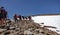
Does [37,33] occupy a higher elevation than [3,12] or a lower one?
lower

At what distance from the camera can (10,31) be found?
7332mm

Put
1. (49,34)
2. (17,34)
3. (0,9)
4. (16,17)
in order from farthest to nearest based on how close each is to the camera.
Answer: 1. (16,17)
2. (0,9)
3. (49,34)
4. (17,34)

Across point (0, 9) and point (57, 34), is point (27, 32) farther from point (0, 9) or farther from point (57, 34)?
point (0, 9)

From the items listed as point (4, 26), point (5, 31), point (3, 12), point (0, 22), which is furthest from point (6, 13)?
point (5, 31)

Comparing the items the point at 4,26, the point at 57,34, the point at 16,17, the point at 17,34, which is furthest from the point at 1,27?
the point at 16,17

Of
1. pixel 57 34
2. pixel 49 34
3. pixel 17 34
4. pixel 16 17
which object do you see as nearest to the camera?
pixel 17 34

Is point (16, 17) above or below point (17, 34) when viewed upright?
above

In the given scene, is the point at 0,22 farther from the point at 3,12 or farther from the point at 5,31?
the point at 5,31

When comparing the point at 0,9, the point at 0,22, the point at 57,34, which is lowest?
the point at 57,34

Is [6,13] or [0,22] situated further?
[6,13]

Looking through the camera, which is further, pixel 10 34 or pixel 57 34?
pixel 57 34

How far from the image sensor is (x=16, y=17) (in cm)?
1104

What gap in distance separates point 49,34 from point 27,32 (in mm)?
1102

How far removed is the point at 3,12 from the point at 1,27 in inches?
65.4
